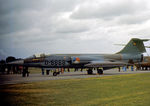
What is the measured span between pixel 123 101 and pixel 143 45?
27.5 m

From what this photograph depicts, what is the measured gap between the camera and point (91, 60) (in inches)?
1203

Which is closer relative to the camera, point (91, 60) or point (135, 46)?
point (91, 60)

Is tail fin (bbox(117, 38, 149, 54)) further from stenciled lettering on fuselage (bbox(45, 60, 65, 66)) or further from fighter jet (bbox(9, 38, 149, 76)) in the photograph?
stenciled lettering on fuselage (bbox(45, 60, 65, 66))

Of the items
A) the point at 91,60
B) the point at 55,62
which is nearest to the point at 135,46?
the point at 91,60

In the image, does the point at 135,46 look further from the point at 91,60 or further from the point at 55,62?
the point at 55,62

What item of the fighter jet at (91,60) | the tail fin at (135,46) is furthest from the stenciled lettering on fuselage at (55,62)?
the tail fin at (135,46)

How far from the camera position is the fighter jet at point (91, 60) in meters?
26.3

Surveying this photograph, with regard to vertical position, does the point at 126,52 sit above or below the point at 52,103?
above

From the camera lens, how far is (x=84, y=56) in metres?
30.4

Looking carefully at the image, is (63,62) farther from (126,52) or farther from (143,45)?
(143,45)

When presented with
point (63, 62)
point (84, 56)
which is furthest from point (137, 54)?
point (63, 62)

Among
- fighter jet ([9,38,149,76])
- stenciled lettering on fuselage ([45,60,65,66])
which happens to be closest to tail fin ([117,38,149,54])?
fighter jet ([9,38,149,76])

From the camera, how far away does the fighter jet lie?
26.3 m

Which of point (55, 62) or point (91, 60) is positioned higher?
point (91, 60)
